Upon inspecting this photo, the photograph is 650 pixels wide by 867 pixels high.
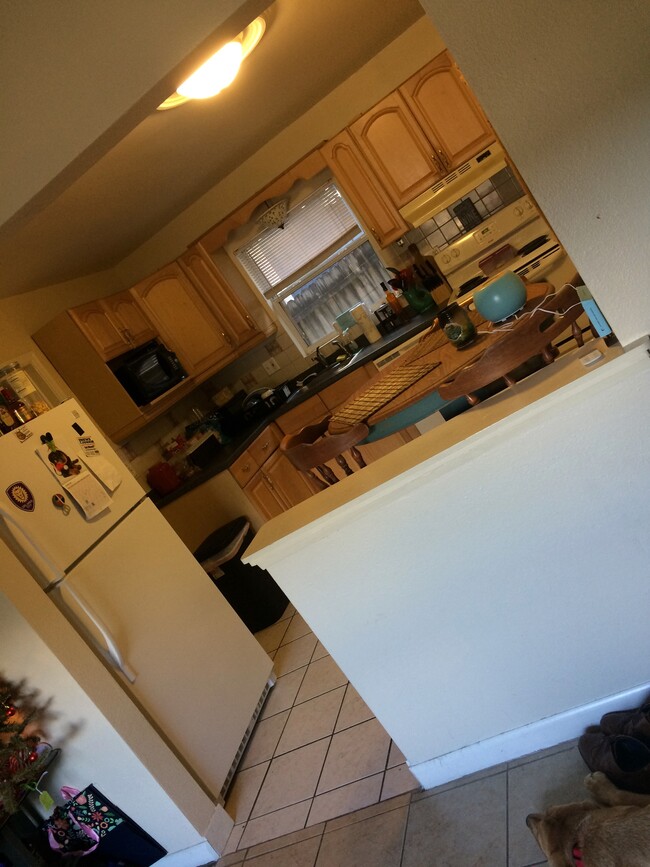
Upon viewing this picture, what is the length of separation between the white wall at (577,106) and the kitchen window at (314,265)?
3.63 m

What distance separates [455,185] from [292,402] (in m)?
1.78

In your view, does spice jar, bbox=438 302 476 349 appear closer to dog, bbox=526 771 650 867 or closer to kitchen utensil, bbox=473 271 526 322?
kitchen utensil, bbox=473 271 526 322

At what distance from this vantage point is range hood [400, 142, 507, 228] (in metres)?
4.29

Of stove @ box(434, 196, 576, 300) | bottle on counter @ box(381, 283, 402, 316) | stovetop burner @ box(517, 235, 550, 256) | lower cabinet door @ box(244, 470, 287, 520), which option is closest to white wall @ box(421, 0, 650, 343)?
stove @ box(434, 196, 576, 300)

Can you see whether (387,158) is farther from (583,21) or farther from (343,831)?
(343,831)

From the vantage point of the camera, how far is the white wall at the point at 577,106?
1.28 m

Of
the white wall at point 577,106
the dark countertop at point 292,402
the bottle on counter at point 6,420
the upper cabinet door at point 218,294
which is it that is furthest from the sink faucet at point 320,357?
the white wall at point 577,106

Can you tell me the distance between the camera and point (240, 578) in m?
4.00

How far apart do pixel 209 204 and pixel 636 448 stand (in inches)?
163

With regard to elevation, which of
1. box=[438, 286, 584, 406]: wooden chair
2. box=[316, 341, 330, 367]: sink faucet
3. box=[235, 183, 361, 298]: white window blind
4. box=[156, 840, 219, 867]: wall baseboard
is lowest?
box=[156, 840, 219, 867]: wall baseboard

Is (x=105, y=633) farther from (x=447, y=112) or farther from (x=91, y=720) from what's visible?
(x=447, y=112)

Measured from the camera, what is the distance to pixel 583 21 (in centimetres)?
127

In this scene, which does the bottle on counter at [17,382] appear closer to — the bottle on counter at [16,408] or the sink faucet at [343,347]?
the bottle on counter at [16,408]

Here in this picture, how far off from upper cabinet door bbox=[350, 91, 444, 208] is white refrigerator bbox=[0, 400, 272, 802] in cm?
273
